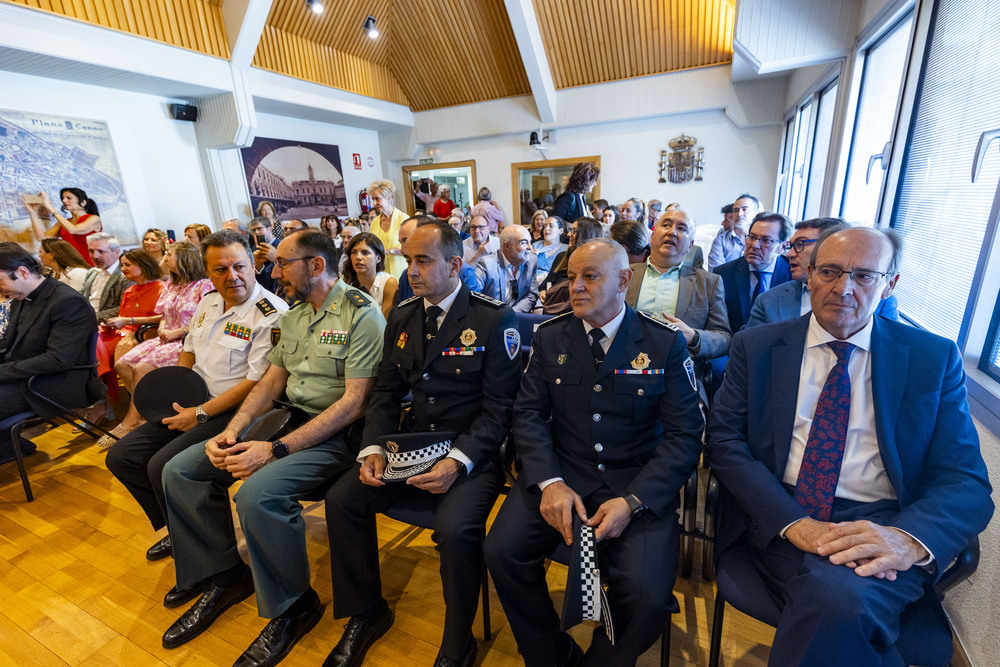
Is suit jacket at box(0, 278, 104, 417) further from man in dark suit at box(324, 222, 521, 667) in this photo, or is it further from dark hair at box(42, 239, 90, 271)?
man in dark suit at box(324, 222, 521, 667)

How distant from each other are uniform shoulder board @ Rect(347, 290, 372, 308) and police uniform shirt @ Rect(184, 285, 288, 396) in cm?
47

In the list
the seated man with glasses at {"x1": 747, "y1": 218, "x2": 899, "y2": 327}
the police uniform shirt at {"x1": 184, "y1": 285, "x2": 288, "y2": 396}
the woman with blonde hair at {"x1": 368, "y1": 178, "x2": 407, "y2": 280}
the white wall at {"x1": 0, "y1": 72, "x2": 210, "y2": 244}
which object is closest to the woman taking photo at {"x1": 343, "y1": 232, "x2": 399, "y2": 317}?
the police uniform shirt at {"x1": 184, "y1": 285, "x2": 288, "y2": 396}

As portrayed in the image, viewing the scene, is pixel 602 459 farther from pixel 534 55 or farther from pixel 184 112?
pixel 184 112

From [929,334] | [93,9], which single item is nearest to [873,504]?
[929,334]

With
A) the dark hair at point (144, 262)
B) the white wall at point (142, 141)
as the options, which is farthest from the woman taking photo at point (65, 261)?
the white wall at point (142, 141)

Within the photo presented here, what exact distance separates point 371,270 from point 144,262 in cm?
193

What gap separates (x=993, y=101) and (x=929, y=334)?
4.50ft

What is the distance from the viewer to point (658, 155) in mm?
8477

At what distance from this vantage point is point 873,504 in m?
1.25

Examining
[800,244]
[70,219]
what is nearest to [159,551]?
[800,244]

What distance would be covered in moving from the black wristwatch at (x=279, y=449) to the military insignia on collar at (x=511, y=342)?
100cm

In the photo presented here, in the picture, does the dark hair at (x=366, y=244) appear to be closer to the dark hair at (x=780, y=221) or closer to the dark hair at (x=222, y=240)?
the dark hair at (x=222, y=240)

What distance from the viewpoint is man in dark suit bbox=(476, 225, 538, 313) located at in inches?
142

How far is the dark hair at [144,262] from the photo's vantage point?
11.0 feet
